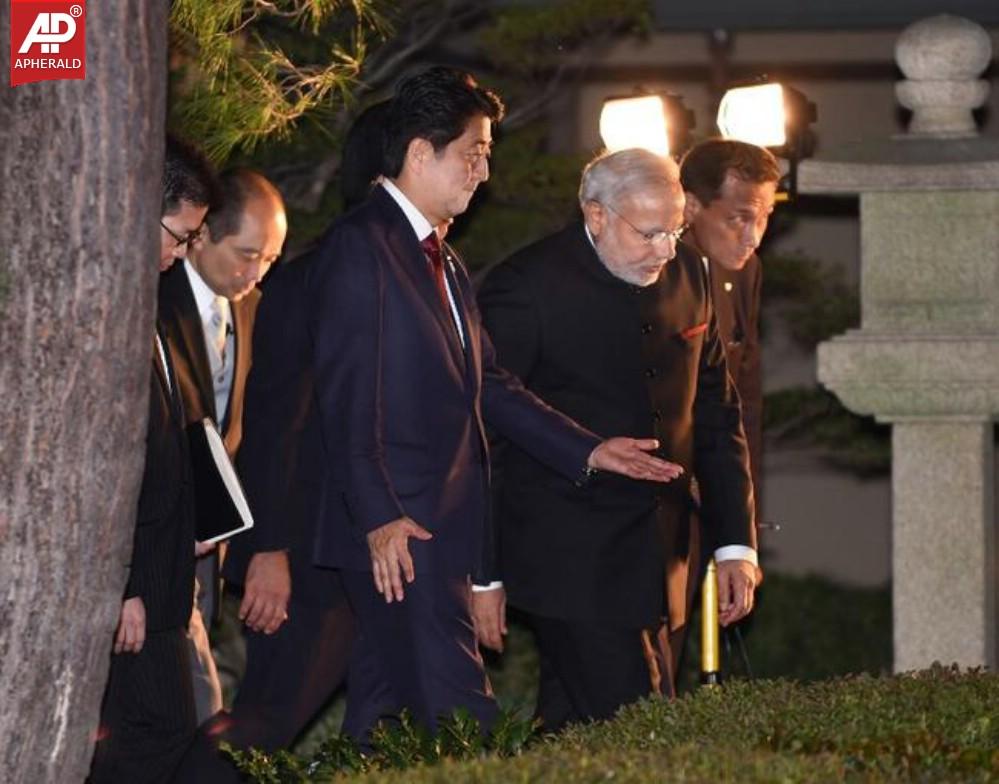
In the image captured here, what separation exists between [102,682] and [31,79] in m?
1.21

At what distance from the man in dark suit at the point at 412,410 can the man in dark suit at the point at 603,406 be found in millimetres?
401

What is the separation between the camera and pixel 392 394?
636 cm

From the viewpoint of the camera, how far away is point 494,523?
7.07 m

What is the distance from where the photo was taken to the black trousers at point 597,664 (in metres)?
6.85

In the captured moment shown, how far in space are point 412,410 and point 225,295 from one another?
4.14ft

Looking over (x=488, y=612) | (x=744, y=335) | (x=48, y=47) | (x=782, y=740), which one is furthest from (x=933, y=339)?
(x=48, y=47)

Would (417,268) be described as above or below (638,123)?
below

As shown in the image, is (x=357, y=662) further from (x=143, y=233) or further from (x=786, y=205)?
(x=786, y=205)

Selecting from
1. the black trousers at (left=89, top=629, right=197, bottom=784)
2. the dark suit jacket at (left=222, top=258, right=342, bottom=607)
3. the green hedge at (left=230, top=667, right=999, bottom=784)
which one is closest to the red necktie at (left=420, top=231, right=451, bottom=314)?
the dark suit jacket at (left=222, top=258, right=342, bottom=607)

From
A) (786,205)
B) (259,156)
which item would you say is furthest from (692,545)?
(259,156)

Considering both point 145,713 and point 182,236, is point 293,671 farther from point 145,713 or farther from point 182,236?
point 182,236

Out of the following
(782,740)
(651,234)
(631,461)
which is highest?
(651,234)

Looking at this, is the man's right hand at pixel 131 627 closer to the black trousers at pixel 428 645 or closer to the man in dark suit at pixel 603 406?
the black trousers at pixel 428 645

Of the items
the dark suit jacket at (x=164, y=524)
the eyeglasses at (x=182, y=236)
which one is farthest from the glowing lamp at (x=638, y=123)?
the dark suit jacket at (x=164, y=524)
